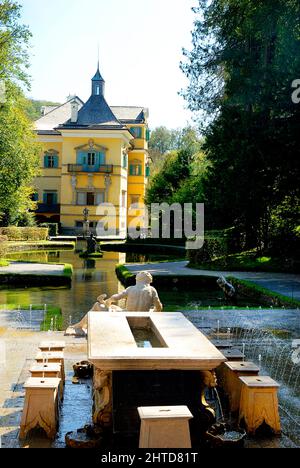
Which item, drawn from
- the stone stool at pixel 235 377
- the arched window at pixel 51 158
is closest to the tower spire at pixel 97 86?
the arched window at pixel 51 158

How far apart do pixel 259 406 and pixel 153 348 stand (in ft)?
4.51

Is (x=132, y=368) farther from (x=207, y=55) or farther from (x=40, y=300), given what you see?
(x=207, y=55)

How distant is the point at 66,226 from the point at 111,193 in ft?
17.3

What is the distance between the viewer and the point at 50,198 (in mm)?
57875

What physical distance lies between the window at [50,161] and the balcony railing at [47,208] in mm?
3800

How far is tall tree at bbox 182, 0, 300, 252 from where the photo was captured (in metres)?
22.5

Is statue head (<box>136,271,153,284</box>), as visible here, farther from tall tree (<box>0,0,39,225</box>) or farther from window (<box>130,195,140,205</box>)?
window (<box>130,195,140,205</box>)

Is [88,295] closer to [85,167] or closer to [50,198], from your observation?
[85,167]


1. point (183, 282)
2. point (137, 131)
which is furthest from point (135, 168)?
point (183, 282)

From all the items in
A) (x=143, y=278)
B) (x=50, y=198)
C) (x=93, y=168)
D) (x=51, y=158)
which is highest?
(x=51, y=158)

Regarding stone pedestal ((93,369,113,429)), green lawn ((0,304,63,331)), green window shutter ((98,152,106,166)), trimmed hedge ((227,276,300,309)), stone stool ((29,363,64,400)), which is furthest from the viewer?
green window shutter ((98,152,106,166))

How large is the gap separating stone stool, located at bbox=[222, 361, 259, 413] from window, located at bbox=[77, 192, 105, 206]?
158ft

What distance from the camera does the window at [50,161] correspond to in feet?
189

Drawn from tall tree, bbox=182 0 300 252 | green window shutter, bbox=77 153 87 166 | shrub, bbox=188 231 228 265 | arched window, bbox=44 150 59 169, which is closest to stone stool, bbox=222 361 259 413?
tall tree, bbox=182 0 300 252
